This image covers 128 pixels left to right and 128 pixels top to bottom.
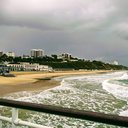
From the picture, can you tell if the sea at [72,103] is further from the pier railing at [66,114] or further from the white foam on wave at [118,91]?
the pier railing at [66,114]

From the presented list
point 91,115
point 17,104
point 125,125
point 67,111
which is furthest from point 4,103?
point 125,125

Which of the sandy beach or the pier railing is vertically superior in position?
the pier railing

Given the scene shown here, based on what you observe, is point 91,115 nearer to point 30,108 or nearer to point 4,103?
point 30,108

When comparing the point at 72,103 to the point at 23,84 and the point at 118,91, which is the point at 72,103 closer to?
the point at 118,91

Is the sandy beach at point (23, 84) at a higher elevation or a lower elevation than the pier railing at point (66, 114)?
lower

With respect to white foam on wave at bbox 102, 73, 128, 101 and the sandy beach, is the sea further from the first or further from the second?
the sandy beach

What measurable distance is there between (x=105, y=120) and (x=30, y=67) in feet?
551

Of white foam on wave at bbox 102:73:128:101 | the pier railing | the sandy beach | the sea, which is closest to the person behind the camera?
the pier railing

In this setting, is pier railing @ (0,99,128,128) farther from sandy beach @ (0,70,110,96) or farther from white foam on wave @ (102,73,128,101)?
sandy beach @ (0,70,110,96)

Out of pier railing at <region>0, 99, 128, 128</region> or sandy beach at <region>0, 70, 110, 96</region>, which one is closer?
pier railing at <region>0, 99, 128, 128</region>

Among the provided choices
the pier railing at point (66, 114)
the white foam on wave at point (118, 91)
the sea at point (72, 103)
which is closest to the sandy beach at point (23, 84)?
the sea at point (72, 103)

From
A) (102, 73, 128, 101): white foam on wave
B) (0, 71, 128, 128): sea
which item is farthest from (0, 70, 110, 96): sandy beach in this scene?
(102, 73, 128, 101): white foam on wave

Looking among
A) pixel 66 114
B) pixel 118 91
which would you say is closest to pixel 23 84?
pixel 118 91

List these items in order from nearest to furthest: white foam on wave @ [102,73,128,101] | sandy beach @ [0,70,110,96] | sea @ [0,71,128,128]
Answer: sea @ [0,71,128,128] → white foam on wave @ [102,73,128,101] → sandy beach @ [0,70,110,96]
